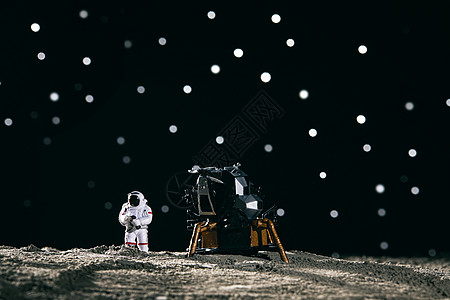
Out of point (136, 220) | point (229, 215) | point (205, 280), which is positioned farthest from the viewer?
point (136, 220)

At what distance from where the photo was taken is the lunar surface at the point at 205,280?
2.53 metres

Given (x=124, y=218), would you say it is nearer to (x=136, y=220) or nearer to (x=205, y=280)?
(x=136, y=220)

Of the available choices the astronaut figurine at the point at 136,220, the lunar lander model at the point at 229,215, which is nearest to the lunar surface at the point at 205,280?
the lunar lander model at the point at 229,215

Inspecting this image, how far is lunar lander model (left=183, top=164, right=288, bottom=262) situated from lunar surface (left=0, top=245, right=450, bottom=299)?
0.13 meters

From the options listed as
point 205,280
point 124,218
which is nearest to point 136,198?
point 124,218

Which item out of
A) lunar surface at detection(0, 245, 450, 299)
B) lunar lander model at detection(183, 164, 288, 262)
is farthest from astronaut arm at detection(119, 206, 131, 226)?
A: lunar lander model at detection(183, 164, 288, 262)

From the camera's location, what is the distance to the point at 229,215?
4008mm

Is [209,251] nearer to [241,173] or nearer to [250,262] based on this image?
[250,262]

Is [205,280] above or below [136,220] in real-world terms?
below

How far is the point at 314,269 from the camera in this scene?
12.3 ft

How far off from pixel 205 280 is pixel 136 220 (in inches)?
62.0

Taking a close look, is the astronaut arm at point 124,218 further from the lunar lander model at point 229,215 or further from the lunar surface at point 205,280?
the lunar lander model at point 229,215

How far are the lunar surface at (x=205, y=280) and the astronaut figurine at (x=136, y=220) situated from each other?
1.36 ft

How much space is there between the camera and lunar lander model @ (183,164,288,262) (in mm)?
3982
